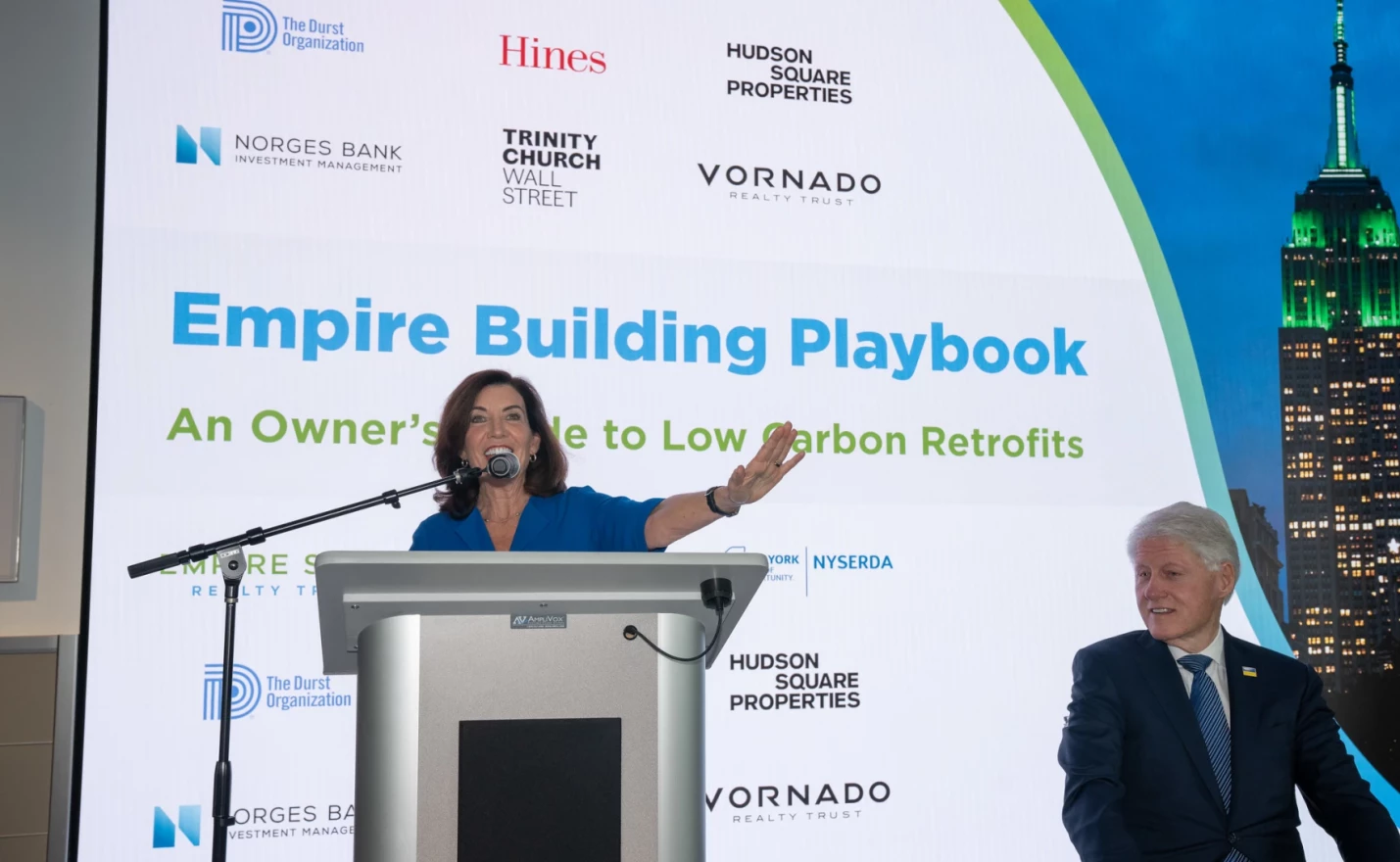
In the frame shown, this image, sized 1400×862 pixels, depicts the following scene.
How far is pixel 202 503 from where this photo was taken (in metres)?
3.24

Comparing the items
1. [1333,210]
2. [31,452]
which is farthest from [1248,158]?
[31,452]

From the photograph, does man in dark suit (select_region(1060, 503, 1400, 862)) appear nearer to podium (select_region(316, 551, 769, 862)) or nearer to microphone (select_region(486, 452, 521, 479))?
podium (select_region(316, 551, 769, 862))

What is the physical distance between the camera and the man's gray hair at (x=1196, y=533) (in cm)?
288

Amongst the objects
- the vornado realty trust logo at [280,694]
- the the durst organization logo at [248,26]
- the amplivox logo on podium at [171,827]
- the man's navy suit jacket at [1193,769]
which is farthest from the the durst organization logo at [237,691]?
the man's navy suit jacket at [1193,769]

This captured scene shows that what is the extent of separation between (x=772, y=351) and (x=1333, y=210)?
2194mm

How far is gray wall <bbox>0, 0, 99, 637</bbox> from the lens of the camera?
3531 millimetres

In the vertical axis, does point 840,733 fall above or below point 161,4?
below

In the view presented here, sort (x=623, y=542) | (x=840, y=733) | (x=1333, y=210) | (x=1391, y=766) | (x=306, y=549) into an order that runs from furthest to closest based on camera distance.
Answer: (x=1333, y=210) → (x=1391, y=766) → (x=840, y=733) → (x=306, y=549) → (x=623, y=542)

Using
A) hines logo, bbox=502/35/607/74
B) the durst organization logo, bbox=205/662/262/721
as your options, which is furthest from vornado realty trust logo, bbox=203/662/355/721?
hines logo, bbox=502/35/607/74

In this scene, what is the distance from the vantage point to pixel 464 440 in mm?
3160

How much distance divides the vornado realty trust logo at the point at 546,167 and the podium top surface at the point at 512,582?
2050 mm

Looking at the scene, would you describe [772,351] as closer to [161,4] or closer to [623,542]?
[623,542]

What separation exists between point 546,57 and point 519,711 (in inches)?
99.4

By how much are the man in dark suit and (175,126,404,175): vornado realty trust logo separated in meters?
2.27
